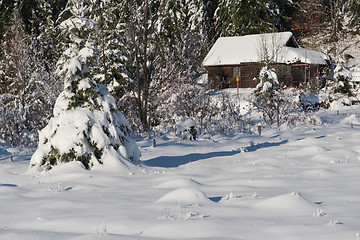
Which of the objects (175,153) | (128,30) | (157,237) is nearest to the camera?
(157,237)

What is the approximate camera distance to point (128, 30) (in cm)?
1498

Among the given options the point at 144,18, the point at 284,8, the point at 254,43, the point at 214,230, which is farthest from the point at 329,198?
the point at 284,8

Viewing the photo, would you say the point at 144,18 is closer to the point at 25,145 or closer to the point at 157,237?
the point at 25,145

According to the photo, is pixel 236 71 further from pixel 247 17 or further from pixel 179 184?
pixel 179 184

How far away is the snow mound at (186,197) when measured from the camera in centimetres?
471

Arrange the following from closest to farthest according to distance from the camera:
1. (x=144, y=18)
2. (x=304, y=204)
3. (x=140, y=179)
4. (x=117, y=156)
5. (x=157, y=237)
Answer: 1. (x=157, y=237)
2. (x=304, y=204)
3. (x=140, y=179)
4. (x=117, y=156)
5. (x=144, y=18)

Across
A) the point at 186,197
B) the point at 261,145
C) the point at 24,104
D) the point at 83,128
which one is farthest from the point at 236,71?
the point at 186,197

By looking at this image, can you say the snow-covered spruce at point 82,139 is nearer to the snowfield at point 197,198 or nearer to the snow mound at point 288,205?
the snowfield at point 197,198

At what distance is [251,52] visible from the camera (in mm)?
34750

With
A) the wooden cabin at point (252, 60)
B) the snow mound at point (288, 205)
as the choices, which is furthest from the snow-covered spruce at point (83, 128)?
the wooden cabin at point (252, 60)

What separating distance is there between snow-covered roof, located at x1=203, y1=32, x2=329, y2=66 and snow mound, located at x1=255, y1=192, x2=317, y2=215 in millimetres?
29462

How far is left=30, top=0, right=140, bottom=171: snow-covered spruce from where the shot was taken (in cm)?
726

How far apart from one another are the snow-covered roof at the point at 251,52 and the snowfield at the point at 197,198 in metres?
24.6

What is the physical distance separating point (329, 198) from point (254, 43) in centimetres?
3218
